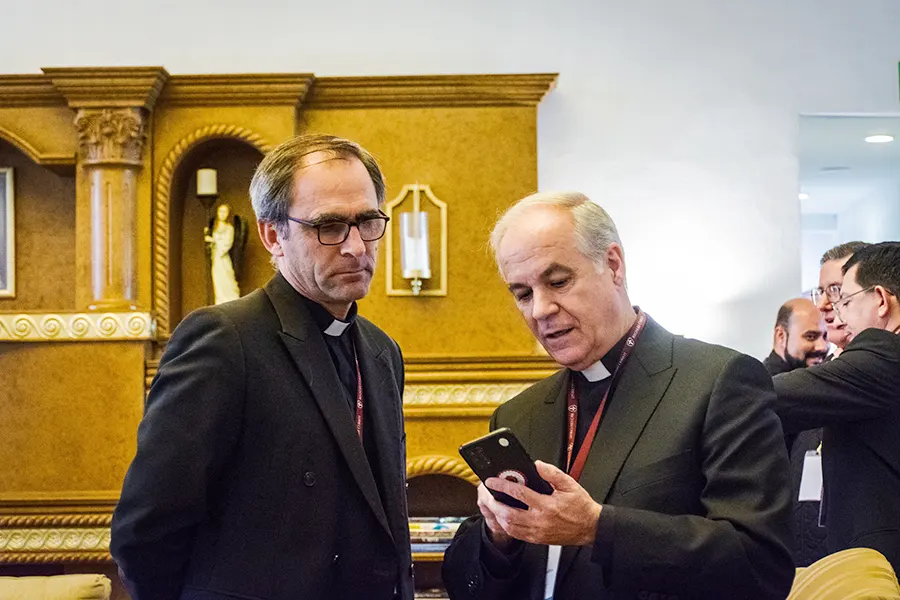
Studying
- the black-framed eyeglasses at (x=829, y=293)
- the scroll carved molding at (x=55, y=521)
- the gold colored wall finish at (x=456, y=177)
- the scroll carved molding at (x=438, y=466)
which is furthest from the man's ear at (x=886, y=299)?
the scroll carved molding at (x=55, y=521)

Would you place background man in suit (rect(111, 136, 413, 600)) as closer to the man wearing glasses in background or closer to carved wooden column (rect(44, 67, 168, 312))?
the man wearing glasses in background

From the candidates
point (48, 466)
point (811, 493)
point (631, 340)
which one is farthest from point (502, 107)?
point (631, 340)

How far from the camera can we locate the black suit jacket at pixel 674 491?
188cm

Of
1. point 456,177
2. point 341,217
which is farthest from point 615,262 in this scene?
point 456,177

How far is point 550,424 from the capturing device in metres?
2.25

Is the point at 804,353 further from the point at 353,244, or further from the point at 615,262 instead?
the point at 353,244

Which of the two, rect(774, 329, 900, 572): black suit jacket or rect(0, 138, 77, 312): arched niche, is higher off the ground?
rect(0, 138, 77, 312): arched niche

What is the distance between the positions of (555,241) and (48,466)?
4745mm

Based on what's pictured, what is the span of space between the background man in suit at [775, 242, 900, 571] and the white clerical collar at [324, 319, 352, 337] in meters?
1.27

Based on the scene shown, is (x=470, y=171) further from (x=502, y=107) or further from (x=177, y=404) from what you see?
(x=177, y=404)

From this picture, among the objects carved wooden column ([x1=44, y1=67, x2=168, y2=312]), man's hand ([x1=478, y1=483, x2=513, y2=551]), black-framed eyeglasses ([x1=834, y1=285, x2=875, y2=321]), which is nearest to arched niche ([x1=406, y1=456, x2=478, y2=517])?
carved wooden column ([x1=44, y1=67, x2=168, y2=312])

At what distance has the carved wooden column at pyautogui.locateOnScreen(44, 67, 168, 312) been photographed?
242 inches

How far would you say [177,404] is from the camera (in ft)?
7.13

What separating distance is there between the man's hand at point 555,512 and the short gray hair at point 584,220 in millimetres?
485
